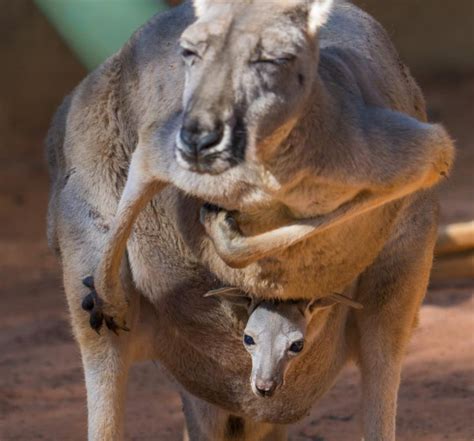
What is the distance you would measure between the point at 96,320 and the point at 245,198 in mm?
786

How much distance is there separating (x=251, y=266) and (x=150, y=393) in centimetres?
202

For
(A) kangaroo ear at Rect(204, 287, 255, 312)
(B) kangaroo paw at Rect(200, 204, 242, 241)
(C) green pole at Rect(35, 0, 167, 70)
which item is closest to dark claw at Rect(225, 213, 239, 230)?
(B) kangaroo paw at Rect(200, 204, 242, 241)

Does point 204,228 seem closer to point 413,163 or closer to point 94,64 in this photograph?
point 413,163

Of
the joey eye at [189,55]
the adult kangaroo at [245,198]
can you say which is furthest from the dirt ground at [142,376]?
the joey eye at [189,55]

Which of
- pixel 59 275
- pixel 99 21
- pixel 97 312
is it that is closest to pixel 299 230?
pixel 97 312

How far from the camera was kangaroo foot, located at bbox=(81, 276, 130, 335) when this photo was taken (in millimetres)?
3377


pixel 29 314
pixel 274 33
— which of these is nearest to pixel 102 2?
pixel 274 33

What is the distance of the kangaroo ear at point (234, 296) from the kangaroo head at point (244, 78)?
66cm

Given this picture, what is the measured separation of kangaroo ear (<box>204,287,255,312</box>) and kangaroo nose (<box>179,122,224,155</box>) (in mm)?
773

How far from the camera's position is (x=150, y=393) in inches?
197

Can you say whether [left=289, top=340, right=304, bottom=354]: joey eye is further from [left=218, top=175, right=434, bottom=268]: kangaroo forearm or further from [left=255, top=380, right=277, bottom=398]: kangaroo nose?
[left=218, top=175, right=434, bottom=268]: kangaroo forearm

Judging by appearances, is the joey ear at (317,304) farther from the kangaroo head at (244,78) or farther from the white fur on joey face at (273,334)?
the kangaroo head at (244,78)

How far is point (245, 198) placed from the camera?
9.32 ft

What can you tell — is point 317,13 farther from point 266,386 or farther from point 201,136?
point 266,386
